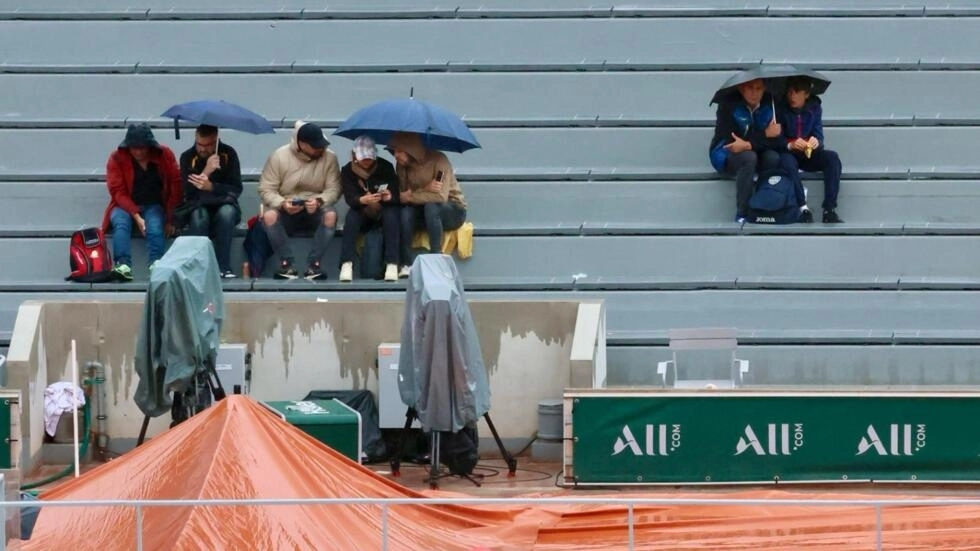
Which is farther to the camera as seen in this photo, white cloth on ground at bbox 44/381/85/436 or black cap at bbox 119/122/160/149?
black cap at bbox 119/122/160/149

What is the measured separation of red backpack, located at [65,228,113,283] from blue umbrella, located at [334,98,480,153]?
2354 mm

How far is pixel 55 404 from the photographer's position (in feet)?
52.5

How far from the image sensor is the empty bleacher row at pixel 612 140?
1748 centimetres

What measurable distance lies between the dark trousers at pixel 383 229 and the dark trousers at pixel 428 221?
7 centimetres

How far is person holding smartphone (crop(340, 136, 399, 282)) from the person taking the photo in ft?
56.8

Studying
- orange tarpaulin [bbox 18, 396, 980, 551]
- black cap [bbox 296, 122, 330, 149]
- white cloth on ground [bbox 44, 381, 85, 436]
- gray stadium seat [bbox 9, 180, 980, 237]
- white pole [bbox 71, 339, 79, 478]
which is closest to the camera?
orange tarpaulin [bbox 18, 396, 980, 551]

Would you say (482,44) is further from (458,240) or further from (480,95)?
(458,240)

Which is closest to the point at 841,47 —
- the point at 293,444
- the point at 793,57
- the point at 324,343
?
the point at 793,57

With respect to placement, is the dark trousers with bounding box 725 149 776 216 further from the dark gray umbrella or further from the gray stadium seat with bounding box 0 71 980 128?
the gray stadium seat with bounding box 0 71 980 128

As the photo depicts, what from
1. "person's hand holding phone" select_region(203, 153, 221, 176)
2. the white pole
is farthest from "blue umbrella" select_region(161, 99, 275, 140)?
the white pole

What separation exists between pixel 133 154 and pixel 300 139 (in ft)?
5.07

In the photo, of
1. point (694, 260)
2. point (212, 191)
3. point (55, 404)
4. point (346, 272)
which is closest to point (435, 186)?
point (346, 272)

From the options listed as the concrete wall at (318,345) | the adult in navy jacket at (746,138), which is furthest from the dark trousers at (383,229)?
the adult in navy jacket at (746,138)

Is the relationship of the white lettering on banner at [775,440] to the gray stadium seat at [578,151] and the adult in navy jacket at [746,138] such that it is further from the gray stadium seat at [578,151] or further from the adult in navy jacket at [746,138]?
the gray stadium seat at [578,151]
